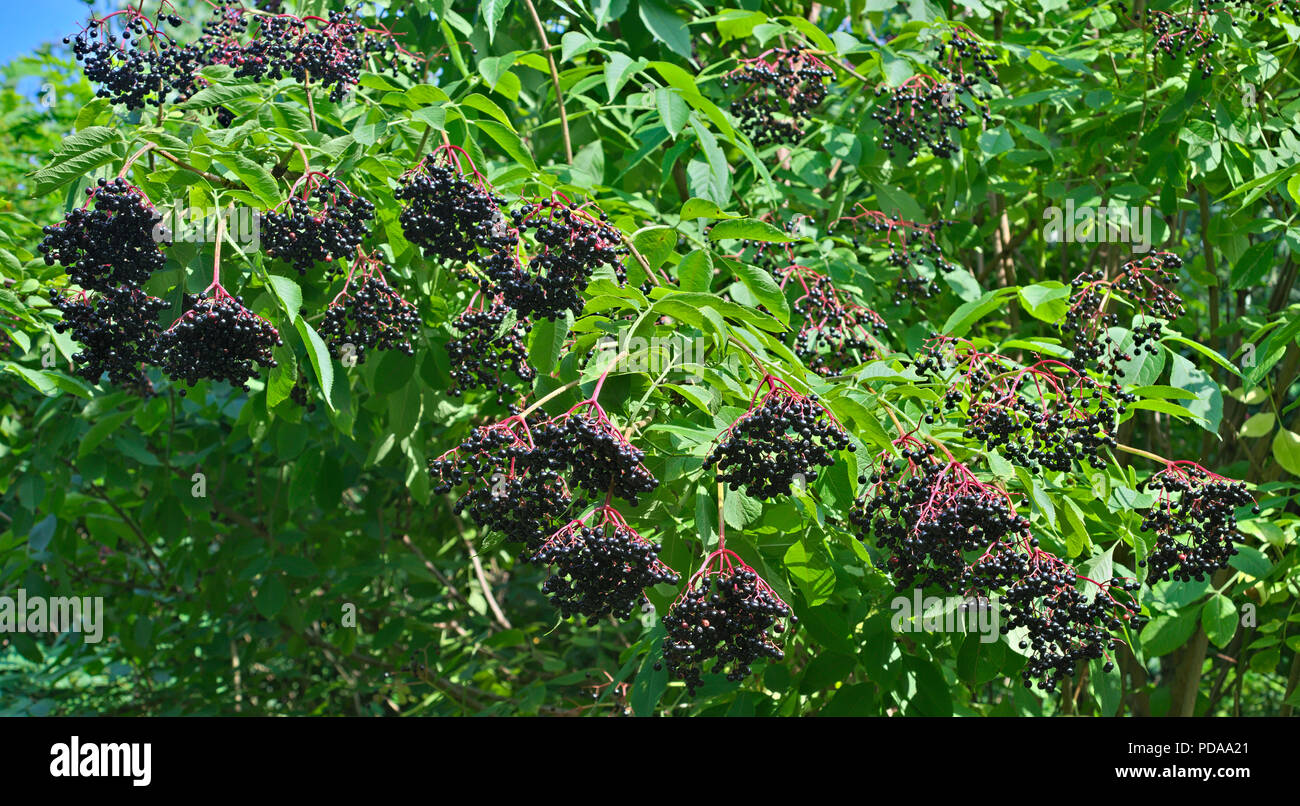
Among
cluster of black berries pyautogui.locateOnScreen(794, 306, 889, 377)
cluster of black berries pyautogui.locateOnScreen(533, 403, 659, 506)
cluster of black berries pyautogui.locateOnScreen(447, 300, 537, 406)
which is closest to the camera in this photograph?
cluster of black berries pyautogui.locateOnScreen(533, 403, 659, 506)

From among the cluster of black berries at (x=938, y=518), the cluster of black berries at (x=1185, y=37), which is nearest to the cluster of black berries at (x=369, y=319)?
the cluster of black berries at (x=938, y=518)

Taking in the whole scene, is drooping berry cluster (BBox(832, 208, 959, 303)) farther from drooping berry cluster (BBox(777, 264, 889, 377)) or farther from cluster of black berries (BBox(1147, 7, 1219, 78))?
cluster of black berries (BBox(1147, 7, 1219, 78))

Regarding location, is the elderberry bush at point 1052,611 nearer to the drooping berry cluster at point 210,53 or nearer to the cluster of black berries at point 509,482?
the cluster of black berries at point 509,482

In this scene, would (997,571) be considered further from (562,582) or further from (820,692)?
(820,692)

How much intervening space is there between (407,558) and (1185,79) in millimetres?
3929

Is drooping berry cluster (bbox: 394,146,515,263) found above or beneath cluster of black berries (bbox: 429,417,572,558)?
above

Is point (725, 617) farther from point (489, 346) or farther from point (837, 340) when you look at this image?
point (837, 340)

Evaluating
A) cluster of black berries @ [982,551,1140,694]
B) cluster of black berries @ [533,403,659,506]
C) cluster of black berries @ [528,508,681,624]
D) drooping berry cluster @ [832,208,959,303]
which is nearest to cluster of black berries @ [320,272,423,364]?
cluster of black berries @ [533,403,659,506]

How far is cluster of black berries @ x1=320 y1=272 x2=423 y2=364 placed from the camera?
2955mm

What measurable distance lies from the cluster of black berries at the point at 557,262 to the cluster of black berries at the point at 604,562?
56 centimetres

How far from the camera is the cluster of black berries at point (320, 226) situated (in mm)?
2779

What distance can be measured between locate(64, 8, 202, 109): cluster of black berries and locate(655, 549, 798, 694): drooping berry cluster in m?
2.07

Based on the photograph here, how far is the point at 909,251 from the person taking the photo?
13.7 ft
